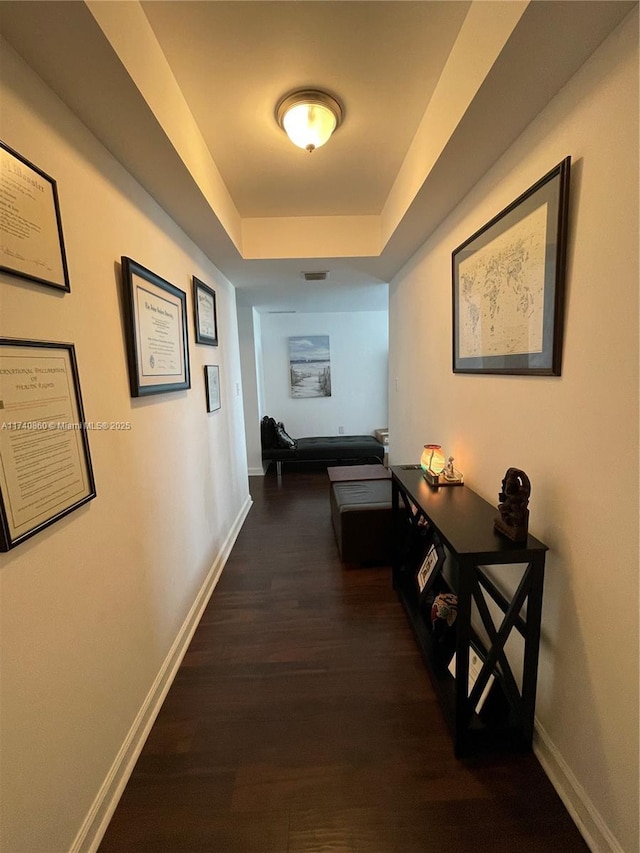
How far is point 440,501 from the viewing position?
167 centimetres

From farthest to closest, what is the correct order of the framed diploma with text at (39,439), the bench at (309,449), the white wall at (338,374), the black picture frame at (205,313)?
the white wall at (338,374) < the bench at (309,449) < the black picture frame at (205,313) < the framed diploma with text at (39,439)

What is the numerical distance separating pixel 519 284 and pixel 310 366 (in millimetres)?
4720

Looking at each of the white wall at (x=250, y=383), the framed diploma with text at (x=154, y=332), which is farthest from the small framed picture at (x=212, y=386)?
the white wall at (x=250, y=383)

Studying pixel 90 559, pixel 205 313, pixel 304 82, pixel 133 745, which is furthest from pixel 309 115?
pixel 133 745

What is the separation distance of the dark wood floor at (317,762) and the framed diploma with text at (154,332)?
1433mm

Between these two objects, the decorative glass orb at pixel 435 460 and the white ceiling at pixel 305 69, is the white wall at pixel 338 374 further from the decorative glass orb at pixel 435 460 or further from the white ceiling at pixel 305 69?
the decorative glass orb at pixel 435 460

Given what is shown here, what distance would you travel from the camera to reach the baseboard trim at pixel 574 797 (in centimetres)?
103

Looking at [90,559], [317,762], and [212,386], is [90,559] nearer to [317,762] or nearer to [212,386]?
[317,762]

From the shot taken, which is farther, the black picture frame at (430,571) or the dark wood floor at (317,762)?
the black picture frame at (430,571)

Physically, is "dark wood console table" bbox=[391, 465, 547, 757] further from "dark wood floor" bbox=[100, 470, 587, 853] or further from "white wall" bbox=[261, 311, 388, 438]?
"white wall" bbox=[261, 311, 388, 438]

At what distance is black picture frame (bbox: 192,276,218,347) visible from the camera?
7.71ft

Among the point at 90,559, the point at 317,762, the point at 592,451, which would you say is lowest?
the point at 317,762

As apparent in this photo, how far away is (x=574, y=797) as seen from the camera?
1133 mm

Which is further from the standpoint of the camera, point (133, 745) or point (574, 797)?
point (133, 745)
